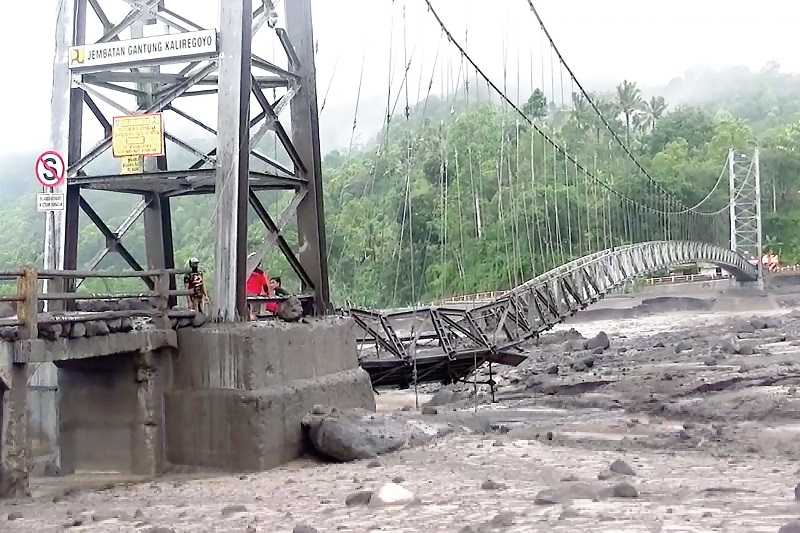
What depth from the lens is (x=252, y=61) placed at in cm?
892

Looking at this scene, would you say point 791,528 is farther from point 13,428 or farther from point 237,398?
point 13,428

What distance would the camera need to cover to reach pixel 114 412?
26.1 feet

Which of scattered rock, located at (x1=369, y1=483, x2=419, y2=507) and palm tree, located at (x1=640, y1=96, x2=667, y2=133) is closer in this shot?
scattered rock, located at (x1=369, y1=483, x2=419, y2=507)

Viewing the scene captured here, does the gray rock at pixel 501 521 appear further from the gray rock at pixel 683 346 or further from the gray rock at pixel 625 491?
the gray rock at pixel 683 346

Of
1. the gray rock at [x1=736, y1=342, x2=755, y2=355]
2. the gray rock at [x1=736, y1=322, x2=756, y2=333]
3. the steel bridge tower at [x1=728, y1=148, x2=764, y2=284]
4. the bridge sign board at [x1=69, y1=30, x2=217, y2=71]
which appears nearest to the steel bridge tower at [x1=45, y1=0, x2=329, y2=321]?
the bridge sign board at [x1=69, y1=30, x2=217, y2=71]

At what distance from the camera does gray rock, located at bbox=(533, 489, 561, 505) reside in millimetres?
5648

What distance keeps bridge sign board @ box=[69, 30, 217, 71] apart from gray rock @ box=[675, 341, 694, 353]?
46.9 ft

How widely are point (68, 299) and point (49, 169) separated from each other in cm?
128

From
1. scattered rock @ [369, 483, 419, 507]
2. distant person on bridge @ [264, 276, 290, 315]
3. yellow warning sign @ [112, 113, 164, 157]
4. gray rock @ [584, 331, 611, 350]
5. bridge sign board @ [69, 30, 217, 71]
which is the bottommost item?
scattered rock @ [369, 483, 419, 507]

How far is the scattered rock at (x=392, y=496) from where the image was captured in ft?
19.4

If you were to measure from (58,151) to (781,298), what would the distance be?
42.4 metres

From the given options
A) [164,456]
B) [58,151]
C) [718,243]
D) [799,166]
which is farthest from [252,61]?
[799,166]

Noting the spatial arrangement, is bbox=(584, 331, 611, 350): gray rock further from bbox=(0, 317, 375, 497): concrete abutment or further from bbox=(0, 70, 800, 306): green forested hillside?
bbox=(0, 317, 375, 497): concrete abutment

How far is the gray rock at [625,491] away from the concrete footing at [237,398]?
9.96 feet
